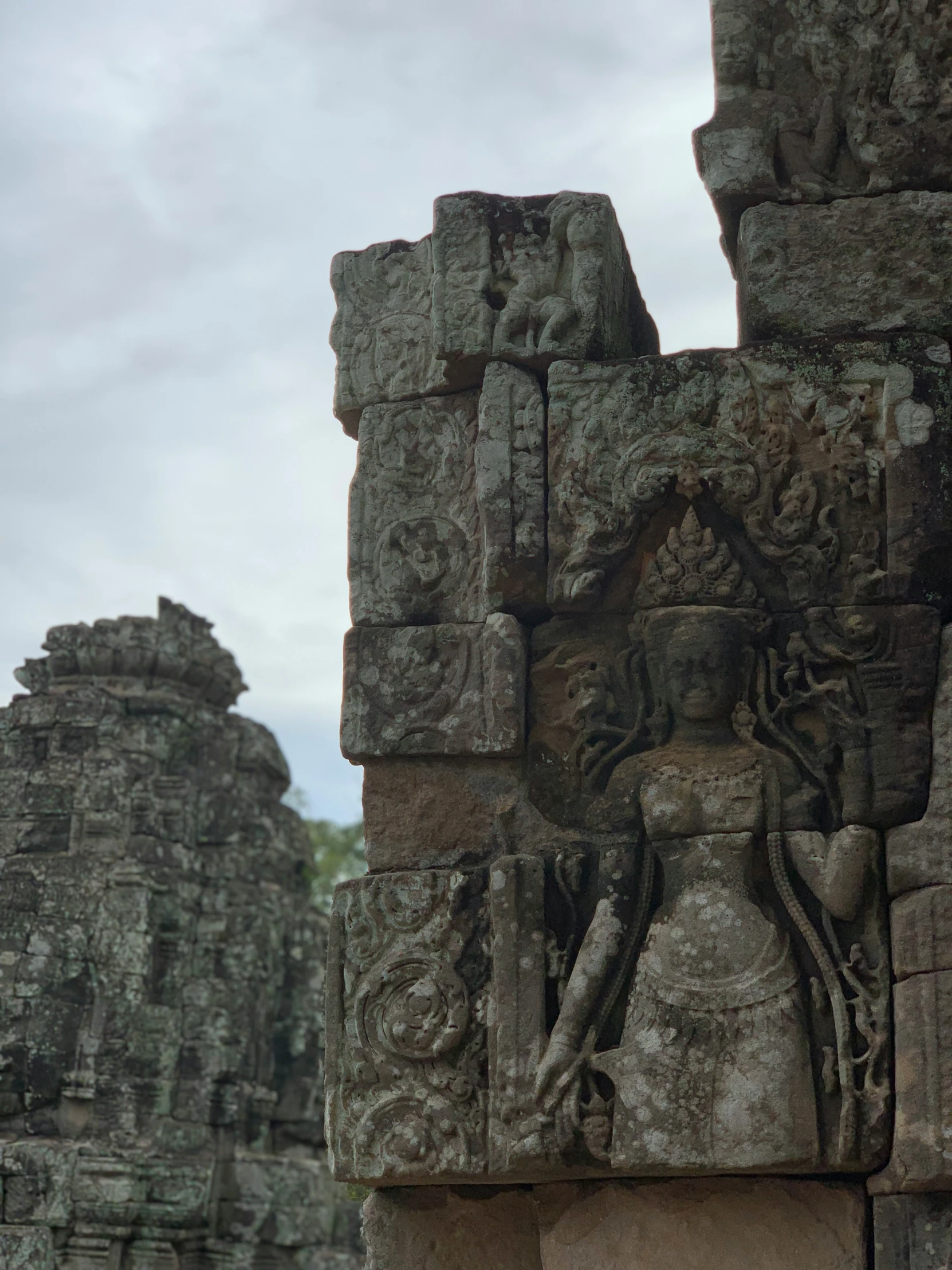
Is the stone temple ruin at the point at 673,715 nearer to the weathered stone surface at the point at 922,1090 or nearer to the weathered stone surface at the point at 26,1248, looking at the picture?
the weathered stone surface at the point at 922,1090

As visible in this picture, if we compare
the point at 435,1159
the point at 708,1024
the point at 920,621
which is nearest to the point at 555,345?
the point at 920,621


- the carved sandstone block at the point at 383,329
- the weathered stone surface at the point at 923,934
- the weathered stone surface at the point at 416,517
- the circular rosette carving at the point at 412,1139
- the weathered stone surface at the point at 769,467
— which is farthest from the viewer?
the carved sandstone block at the point at 383,329

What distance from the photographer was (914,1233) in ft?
15.2

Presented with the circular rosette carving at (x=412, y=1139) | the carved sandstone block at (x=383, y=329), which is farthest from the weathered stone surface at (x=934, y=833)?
the carved sandstone block at (x=383, y=329)

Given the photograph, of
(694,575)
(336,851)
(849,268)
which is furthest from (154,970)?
(336,851)

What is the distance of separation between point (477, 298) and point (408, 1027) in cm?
231

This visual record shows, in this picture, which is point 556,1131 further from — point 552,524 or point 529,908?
point 552,524

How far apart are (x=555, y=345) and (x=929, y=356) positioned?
1.15m

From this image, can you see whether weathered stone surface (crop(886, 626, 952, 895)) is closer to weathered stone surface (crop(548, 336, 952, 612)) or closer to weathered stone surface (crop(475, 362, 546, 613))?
weathered stone surface (crop(548, 336, 952, 612))

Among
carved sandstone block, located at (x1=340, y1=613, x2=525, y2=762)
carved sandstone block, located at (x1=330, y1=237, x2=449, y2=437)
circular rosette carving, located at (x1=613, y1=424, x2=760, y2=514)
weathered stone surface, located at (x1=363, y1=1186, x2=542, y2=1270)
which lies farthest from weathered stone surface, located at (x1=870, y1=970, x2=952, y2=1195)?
carved sandstone block, located at (x1=330, y1=237, x2=449, y2=437)

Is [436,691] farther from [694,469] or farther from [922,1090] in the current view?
[922,1090]

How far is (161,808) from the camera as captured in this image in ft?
44.5

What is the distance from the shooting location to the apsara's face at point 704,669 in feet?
17.2

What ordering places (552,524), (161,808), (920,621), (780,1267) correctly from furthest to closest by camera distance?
(161,808)
(552,524)
(920,621)
(780,1267)
